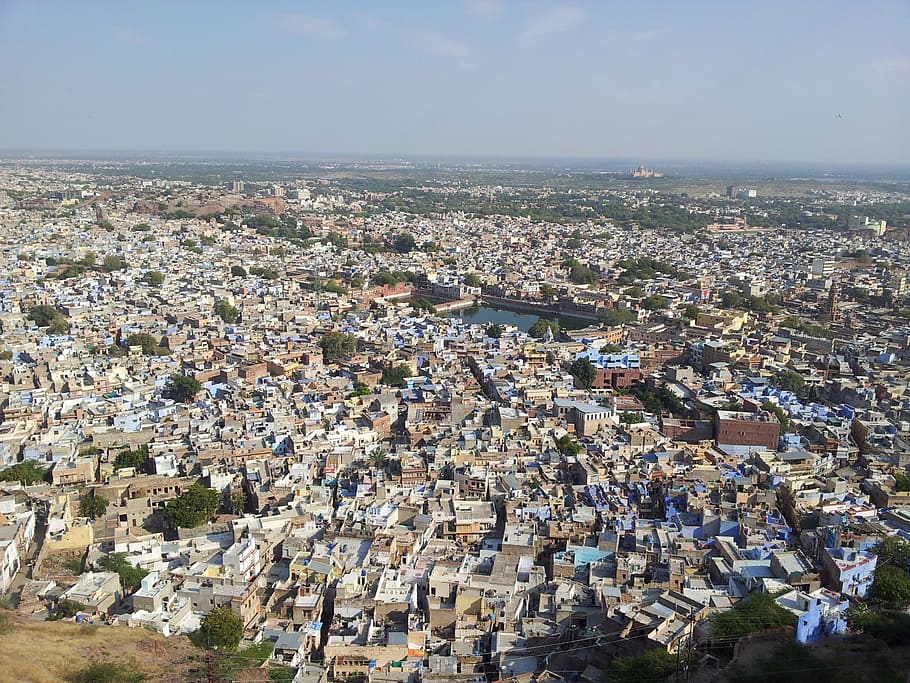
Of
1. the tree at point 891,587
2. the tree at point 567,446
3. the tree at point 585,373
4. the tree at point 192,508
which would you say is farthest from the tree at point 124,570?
the tree at point 585,373

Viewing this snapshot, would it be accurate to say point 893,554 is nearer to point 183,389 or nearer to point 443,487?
point 443,487

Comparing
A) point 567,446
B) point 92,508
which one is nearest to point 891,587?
point 567,446

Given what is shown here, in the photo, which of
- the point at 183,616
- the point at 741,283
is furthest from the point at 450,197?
the point at 183,616

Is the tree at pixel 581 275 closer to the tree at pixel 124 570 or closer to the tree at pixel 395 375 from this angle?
the tree at pixel 395 375

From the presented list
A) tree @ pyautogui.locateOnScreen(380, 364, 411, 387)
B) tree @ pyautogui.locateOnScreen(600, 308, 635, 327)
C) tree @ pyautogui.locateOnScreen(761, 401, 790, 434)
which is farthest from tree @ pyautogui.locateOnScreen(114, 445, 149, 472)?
tree @ pyautogui.locateOnScreen(600, 308, 635, 327)

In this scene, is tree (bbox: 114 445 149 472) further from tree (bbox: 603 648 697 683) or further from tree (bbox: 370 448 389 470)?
tree (bbox: 603 648 697 683)

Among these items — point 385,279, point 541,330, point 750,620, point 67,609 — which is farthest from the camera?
point 385,279
